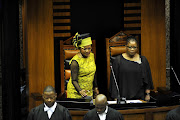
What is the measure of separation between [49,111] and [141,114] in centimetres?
148

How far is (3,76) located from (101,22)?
2260mm

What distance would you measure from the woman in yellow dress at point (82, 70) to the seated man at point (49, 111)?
108 cm

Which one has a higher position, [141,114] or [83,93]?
[83,93]

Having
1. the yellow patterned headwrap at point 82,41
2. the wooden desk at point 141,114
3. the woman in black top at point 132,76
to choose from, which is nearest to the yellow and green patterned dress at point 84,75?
the yellow patterned headwrap at point 82,41

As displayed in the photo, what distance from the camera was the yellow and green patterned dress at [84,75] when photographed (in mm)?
5176

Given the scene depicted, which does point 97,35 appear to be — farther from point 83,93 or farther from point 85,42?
point 83,93

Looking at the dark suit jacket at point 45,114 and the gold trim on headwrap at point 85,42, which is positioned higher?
the gold trim on headwrap at point 85,42

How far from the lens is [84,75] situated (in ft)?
17.2

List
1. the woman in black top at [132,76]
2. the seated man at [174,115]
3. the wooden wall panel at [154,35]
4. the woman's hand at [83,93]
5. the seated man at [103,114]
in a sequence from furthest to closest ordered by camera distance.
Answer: the wooden wall panel at [154,35] → the woman in black top at [132,76] → the woman's hand at [83,93] → the seated man at [174,115] → the seated man at [103,114]

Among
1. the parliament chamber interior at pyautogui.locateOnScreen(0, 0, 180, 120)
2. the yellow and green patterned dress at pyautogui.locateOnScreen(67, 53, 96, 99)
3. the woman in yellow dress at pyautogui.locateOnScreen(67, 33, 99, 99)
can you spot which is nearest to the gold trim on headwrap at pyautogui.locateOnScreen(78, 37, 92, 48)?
the woman in yellow dress at pyautogui.locateOnScreen(67, 33, 99, 99)

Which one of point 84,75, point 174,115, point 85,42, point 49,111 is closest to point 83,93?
point 84,75

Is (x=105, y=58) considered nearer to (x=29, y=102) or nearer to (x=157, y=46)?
(x=157, y=46)

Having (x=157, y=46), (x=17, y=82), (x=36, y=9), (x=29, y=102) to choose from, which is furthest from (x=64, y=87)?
(x=157, y=46)

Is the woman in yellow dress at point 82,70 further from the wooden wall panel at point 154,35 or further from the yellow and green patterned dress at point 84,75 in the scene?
the wooden wall panel at point 154,35
